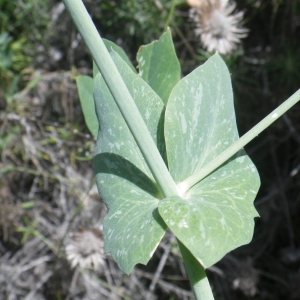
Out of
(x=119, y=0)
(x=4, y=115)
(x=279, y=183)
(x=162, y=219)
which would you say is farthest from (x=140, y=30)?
(x=162, y=219)

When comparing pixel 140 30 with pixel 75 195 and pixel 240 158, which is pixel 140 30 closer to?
pixel 75 195

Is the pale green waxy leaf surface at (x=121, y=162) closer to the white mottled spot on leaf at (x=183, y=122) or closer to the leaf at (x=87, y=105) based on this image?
the white mottled spot on leaf at (x=183, y=122)

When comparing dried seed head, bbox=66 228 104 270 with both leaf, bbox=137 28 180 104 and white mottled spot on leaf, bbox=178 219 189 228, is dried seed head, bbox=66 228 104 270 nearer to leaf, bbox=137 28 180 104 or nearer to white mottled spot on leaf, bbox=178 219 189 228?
leaf, bbox=137 28 180 104

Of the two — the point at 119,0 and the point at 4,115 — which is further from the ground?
the point at 119,0

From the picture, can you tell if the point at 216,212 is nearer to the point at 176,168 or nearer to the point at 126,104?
the point at 176,168

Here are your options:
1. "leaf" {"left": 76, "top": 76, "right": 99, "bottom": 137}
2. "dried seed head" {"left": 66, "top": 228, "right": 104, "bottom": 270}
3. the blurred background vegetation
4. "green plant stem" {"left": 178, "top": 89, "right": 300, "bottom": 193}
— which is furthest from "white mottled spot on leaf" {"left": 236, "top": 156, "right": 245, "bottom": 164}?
the blurred background vegetation

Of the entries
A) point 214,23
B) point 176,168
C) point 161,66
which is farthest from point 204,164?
point 214,23

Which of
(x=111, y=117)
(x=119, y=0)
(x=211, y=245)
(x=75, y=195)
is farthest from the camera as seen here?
(x=75, y=195)
